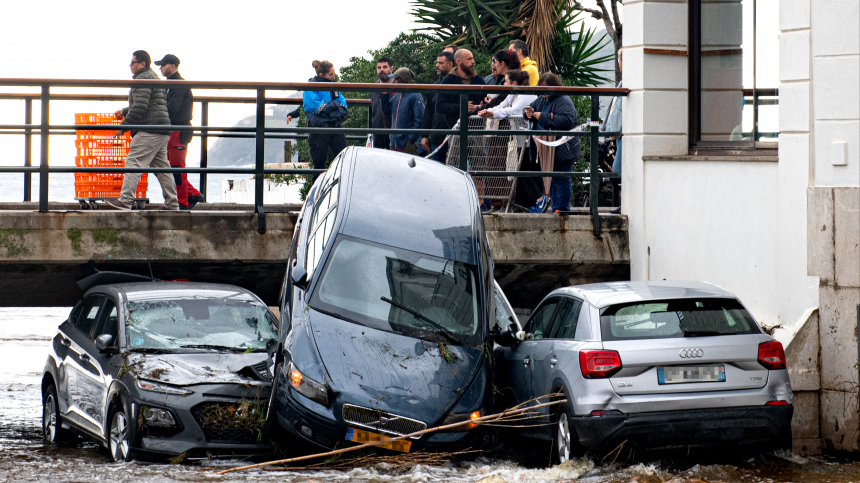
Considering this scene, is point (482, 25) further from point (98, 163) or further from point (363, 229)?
point (363, 229)

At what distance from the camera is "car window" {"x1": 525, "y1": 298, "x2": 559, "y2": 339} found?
8.53 metres

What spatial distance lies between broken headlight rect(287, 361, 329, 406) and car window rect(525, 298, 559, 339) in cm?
204

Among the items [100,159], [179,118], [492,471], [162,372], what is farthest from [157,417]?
[100,159]

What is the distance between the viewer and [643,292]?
7.81m

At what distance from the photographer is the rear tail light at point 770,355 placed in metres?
7.44

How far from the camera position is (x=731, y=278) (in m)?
10.4

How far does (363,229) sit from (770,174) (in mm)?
4019

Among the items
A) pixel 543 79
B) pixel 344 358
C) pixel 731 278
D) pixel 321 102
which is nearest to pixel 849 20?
pixel 731 278

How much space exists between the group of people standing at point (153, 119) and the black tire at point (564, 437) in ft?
17.1

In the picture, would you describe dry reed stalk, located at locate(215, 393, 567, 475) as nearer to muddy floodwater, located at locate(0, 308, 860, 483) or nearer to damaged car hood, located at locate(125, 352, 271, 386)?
muddy floodwater, located at locate(0, 308, 860, 483)

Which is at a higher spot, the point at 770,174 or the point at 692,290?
the point at 770,174

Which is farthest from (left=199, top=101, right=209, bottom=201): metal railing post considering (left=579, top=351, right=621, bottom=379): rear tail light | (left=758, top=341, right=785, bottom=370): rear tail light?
(left=758, top=341, right=785, bottom=370): rear tail light

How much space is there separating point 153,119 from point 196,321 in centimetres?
334

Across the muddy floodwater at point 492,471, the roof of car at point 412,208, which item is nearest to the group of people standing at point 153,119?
the roof of car at point 412,208
